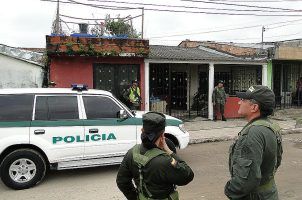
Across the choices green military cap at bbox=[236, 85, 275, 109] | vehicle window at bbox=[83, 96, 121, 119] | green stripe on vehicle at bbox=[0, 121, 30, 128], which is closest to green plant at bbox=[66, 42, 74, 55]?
vehicle window at bbox=[83, 96, 121, 119]

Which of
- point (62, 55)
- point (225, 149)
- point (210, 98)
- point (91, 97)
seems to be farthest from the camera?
point (210, 98)

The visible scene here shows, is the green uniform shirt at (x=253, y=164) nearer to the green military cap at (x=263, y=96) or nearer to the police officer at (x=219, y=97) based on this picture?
the green military cap at (x=263, y=96)

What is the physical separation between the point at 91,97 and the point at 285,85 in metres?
16.3

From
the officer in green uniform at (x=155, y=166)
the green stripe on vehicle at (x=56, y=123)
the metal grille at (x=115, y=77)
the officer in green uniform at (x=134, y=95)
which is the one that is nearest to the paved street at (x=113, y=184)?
the green stripe on vehicle at (x=56, y=123)

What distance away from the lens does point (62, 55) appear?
42.7 ft

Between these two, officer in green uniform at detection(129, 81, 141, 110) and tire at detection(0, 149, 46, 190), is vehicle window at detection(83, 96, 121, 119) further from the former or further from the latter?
officer in green uniform at detection(129, 81, 141, 110)

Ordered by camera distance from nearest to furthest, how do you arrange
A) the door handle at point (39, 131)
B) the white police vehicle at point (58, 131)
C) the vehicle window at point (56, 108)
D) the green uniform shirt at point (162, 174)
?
the green uniform shirt at point (162, 174)
the white police vehicle at point (58, 131)
the door handle at point (39, 131)
the vehicle window at point (56, 108)

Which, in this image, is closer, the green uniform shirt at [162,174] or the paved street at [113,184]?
the green uniform shirt at [162,174]

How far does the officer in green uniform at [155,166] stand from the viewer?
2709mm

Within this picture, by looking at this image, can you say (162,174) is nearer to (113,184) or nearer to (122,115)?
Result: (113,184)

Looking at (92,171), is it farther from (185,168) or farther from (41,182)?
(185,168)

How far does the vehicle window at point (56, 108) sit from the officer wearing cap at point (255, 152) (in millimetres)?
4769

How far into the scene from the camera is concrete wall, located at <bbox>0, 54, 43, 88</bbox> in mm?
13797

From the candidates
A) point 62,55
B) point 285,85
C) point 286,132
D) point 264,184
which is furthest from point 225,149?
point 285,85
